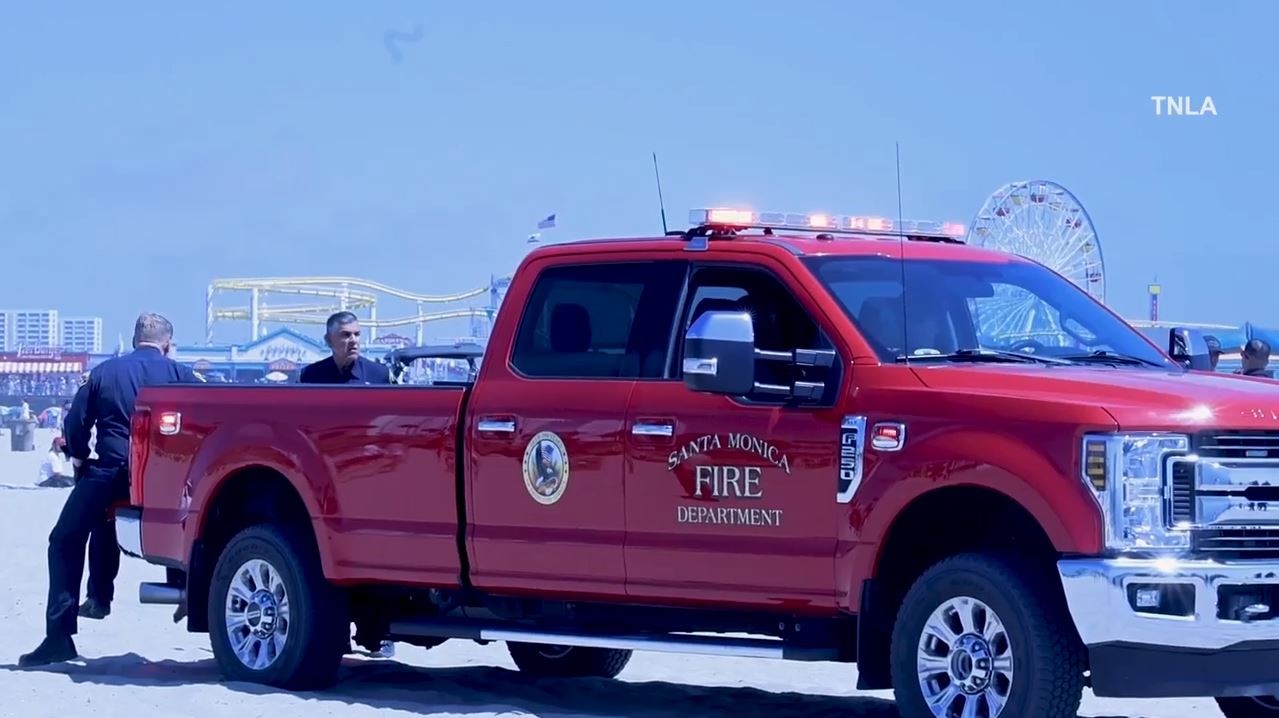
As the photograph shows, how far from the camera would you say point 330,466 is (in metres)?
9.13

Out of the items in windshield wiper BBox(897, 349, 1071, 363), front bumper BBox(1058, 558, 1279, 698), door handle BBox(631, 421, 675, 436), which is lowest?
front bumper BBox(1058, 558, 1279, 698)

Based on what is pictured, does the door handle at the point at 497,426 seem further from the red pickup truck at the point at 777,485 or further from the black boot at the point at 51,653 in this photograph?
the black boot at the point at 51,653

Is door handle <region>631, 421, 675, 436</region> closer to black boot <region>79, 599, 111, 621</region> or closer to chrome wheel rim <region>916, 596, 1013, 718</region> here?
chrome wheel rim <region>916, 596, 1013, 718</region>

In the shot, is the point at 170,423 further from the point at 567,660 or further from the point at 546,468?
the point at 546,468

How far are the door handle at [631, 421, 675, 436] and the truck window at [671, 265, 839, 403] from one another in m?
0.23

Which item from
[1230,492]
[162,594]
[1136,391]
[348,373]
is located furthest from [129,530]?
[1230,492]

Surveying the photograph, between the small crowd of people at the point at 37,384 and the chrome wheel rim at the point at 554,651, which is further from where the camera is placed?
the small crowd of people at the point at 37,384

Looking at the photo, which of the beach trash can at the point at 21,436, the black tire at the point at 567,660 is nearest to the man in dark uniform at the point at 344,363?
the black tire at the point at 567,660

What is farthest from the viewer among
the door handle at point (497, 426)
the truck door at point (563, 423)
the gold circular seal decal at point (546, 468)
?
the door handle at point (497, 426)

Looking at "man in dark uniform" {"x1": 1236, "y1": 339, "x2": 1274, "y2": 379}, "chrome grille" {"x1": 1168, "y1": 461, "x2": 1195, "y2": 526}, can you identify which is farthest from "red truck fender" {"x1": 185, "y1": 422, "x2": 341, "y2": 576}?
"man in dark uniform" {"x1": 1236, "y1": 339, "x2": 1274, "y2": 379}

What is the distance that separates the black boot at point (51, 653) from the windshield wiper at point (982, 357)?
5.16 m

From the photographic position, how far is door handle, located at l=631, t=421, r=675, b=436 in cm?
790

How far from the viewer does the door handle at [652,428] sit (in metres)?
7.90

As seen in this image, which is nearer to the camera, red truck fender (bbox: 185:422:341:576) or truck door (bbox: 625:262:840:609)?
truck door (bbox: 625:262:840:609)
